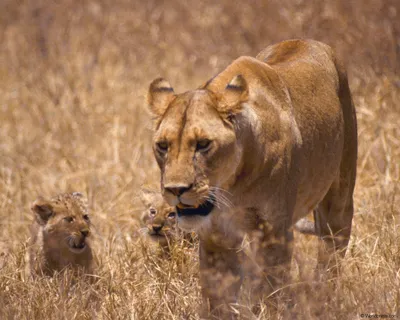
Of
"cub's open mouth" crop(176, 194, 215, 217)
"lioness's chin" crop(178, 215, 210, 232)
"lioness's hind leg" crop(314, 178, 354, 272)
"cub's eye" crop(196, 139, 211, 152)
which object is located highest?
"cub's eye" crop(196, 139, 211, 152)

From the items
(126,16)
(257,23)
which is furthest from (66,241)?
(126,16)

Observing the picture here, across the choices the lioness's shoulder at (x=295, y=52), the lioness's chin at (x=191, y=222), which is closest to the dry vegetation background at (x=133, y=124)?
the lioness's chin at (x=191, y=222)

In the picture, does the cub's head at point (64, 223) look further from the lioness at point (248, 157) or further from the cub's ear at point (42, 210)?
the lioness at point (248, 157)

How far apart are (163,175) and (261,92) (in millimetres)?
768

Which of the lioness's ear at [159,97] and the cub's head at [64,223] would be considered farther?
the cub's head at [64,223]

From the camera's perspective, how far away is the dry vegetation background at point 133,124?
5.20 meters

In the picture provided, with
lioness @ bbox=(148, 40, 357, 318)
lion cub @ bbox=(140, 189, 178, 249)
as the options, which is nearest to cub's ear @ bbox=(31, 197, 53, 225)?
lion cub @ bbox=(140, 189, 178, 249)

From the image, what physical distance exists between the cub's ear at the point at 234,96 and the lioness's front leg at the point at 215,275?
812mm

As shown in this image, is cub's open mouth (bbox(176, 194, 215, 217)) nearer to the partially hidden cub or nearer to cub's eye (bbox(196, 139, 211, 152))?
cub's eye (bbox(196, 139, 211, 152))

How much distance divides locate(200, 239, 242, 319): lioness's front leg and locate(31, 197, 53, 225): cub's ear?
1696 millimetres

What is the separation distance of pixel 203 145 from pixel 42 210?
7.68ft

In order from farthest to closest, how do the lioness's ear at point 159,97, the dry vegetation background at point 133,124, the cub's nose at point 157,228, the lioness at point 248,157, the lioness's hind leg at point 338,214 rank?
the cub's nose at point 157,228, the lioness's hind leg at point 338,214, the dry vegetation background at point 133,124, the lioness's ear at point 159,97, the lioness at point 248,157

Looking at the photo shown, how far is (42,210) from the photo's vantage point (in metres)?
6.48

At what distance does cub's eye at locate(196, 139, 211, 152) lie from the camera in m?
4.42
